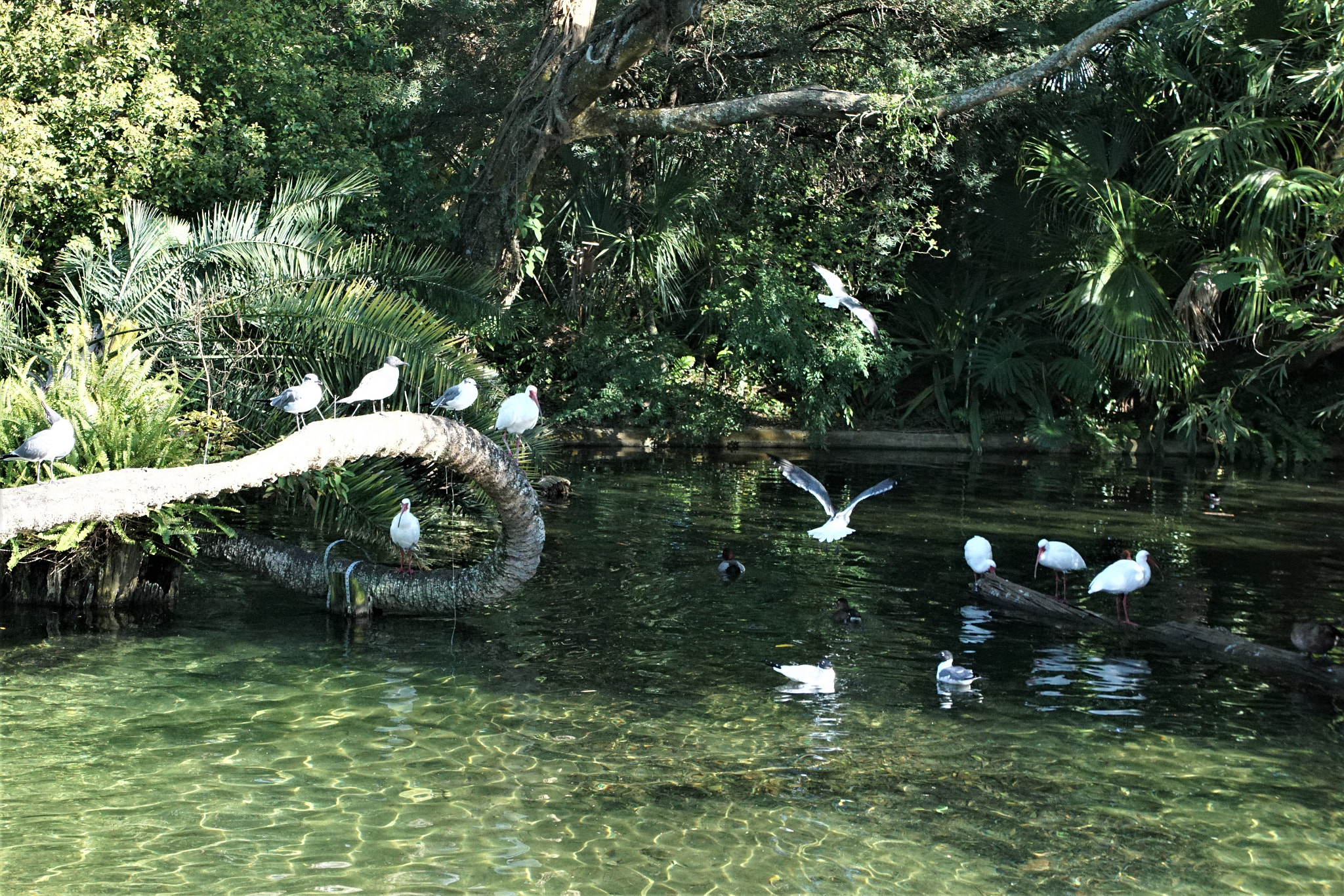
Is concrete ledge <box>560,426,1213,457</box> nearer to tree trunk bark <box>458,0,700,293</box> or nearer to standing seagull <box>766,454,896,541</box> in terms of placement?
tree trunk bark <box>458,0,700,293</box>

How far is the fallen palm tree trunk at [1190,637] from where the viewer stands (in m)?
7.96

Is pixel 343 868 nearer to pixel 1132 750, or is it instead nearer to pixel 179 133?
pixel 1132 750

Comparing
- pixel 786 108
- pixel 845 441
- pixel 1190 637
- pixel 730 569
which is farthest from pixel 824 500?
pixel 845 441

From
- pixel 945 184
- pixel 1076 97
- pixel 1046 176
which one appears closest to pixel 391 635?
pixel 1046 176

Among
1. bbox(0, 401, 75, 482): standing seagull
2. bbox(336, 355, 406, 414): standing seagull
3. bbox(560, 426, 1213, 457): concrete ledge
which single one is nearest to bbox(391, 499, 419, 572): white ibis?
bbox(336, 355, 406, 414): standing seagull

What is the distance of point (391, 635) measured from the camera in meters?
8.82

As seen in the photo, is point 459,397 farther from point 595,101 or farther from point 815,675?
point 595,101

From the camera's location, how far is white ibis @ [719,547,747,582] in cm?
1080

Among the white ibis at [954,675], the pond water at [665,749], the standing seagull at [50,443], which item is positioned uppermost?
the standing seagull at [50,443]

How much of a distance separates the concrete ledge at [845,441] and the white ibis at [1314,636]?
1346 centimetres

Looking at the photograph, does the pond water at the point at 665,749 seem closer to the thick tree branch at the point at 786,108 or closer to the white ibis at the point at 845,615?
the white ibis at the point at 845,615

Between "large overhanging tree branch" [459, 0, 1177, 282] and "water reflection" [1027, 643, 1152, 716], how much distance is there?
8.65m

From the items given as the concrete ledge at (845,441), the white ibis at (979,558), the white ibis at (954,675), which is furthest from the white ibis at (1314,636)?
the concrete ledge at (845,441)

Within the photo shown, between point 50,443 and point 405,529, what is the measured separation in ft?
8.51
